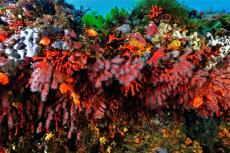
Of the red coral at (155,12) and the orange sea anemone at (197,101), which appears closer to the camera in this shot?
the orange sea anemone at (197,101)

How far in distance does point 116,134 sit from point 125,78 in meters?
1.81

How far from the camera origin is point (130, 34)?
5055 millimetres

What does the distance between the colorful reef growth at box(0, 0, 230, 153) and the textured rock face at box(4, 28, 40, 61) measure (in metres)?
0.01

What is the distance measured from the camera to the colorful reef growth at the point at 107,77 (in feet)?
14.1

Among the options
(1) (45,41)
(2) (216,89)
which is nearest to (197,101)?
(2) (216,89)

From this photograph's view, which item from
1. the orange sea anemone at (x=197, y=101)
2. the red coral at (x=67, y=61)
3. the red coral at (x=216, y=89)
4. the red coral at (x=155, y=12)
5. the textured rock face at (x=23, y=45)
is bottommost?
the orange sea anemone at (x=197, y=101)

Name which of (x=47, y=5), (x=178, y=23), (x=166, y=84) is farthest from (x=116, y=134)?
(x=47, y=5)

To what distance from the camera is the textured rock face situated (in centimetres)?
424

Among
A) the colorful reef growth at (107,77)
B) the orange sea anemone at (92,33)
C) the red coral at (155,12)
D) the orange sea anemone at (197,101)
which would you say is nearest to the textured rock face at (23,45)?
the colorful reef growth at (107,77)

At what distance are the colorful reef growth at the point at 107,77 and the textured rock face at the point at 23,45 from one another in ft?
0.05

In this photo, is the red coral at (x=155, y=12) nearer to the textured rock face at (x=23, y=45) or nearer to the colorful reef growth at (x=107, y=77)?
the colorful reef growth at (x=107, y=77)

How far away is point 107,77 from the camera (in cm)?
438

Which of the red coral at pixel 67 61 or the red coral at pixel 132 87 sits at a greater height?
the red coral at pixel 67 61

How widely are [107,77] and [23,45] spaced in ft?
4.23
